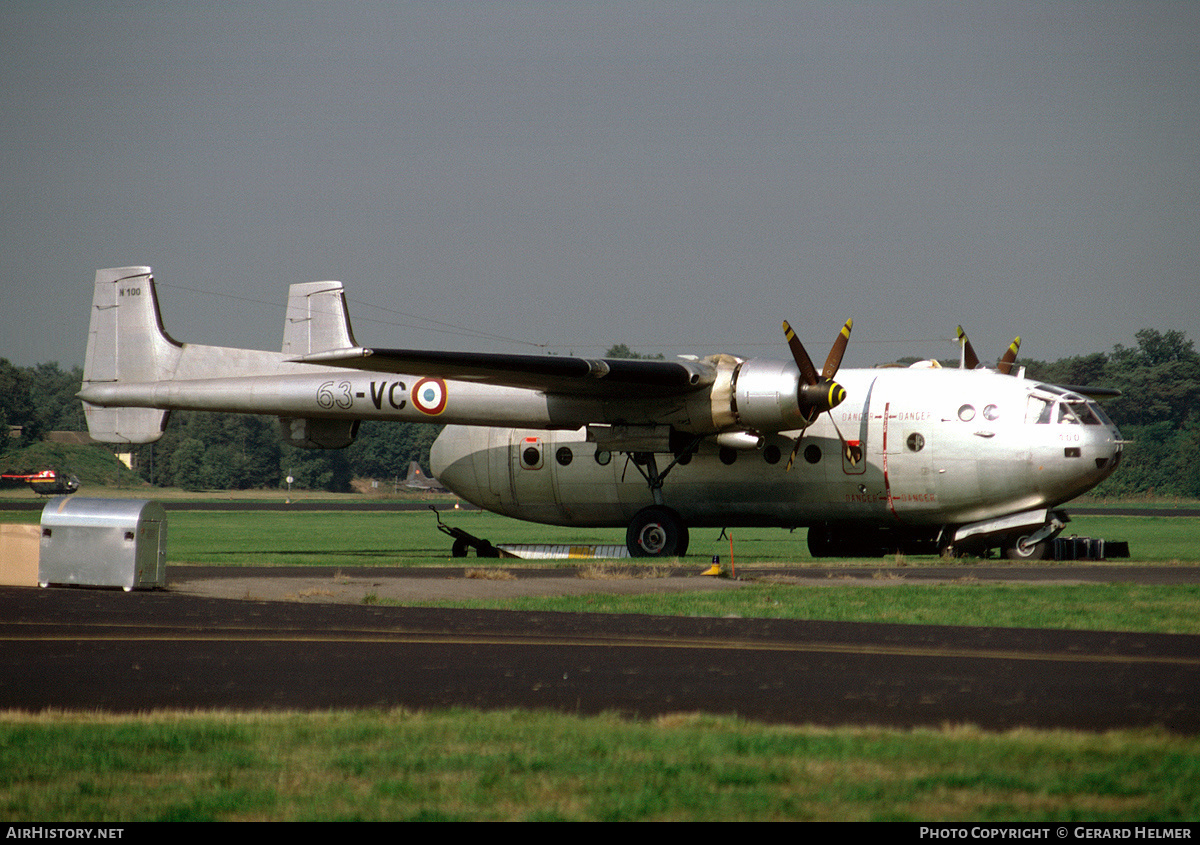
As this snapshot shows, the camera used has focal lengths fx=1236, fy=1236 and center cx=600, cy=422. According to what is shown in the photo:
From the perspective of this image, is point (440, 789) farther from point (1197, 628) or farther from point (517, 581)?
point (517, 581)

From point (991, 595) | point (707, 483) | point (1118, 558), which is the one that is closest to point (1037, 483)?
point (1118, 558)

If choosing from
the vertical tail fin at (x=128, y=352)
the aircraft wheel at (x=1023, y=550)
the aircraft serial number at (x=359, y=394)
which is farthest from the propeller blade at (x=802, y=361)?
the vertical tail fin at (x=128, y=352)

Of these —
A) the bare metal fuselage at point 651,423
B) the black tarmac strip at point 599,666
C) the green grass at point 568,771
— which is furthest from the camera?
the bare metal fuselage at point 651,423

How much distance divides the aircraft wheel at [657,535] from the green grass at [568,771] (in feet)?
66.5

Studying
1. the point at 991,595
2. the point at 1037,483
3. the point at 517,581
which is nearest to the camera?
the point at 991,595

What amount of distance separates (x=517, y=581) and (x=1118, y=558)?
1420cm

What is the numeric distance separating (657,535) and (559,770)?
2203cm

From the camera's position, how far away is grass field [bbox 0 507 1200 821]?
6.28m

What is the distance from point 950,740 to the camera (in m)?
7.59

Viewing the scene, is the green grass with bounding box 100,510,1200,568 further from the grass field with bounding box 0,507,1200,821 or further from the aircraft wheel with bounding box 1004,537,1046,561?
the grass field with bounding box 0,507,1200,821

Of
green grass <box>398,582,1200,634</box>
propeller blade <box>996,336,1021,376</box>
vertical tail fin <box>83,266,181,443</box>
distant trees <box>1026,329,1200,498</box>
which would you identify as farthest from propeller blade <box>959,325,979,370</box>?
distant trees <box>1026,329,1200,498</box>

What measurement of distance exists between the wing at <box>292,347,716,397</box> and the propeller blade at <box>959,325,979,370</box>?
7.36 m

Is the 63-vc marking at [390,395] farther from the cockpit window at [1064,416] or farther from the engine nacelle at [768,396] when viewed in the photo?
the cockpit window at [1064,416]

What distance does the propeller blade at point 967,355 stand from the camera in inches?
1210
